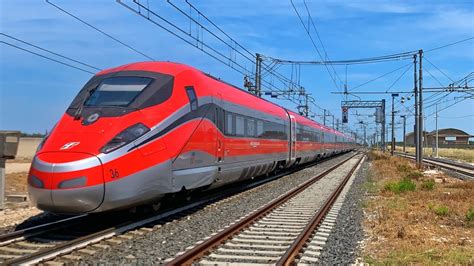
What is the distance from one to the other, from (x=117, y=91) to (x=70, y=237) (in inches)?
122

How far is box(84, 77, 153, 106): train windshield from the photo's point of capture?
10352 millimetres

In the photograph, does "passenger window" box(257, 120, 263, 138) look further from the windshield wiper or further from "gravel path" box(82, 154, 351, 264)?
the windshield wiper

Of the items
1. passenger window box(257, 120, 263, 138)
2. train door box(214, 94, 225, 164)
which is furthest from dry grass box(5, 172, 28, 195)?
passenger window box(257, 120, 263, 138)

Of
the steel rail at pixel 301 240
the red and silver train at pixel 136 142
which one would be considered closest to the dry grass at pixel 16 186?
the red and silver train at pixel 136 142

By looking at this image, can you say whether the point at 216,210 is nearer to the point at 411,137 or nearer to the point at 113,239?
the point at 113,239

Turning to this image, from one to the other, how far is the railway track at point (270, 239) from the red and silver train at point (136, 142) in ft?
5.37

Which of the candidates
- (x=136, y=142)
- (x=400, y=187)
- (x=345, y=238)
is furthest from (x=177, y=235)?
(x=400, y=187)

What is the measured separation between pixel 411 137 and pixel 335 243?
6732 inches

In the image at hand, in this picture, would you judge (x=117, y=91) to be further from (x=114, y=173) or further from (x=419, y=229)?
(x=419, y=229)

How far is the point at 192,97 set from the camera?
39.0ft

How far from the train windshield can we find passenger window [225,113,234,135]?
A: 4.22m

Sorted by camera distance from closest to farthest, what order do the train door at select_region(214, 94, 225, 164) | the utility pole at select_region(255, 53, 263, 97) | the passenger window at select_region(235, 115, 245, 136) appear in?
1. the train door at select_region(214, 94, 225, 164)
2. the passenger window at select_region(235, 115, 245, 136)
3. the utility pole at select_region(255, 53, 263, 97)

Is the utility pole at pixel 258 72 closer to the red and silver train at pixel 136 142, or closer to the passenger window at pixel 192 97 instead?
the red and silver train at pixel 136 142

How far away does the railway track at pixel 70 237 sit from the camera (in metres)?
7.48
